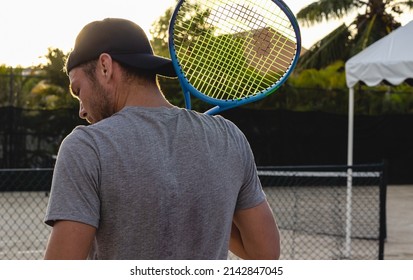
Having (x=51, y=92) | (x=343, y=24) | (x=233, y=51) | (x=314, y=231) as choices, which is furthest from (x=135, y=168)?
(x=343, y=24)

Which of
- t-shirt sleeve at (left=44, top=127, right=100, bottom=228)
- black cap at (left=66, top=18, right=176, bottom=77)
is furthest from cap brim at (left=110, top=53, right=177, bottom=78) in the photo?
t-shirt sleeve at (left=44, top=127, right=100, bottom=228)

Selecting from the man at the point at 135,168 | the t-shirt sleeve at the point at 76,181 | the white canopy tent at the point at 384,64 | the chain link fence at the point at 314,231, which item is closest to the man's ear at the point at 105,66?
the man at the point at 135,168

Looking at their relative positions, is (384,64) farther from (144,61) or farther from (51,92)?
(51,92)

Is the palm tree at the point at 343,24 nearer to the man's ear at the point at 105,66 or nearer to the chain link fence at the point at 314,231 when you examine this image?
the chain link fence at the point at 314,231

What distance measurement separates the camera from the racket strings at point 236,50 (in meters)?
2.34

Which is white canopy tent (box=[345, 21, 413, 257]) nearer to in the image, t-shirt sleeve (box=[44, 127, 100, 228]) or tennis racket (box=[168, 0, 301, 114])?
tennis racket (box=[168, 0, 301, 114])

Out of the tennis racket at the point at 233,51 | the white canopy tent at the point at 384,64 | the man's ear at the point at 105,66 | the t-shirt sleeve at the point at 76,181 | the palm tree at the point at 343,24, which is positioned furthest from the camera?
the palm tree at the point at 343,24

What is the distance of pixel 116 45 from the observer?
168 centimetres

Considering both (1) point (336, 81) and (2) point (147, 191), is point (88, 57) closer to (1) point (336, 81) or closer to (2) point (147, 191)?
(2) point (147, 191)

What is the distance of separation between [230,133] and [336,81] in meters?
22.3

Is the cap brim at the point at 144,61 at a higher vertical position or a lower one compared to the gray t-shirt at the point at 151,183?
higher

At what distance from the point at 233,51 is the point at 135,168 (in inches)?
40.1

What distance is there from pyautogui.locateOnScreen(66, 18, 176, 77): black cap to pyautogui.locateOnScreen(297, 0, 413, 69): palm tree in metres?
25.0

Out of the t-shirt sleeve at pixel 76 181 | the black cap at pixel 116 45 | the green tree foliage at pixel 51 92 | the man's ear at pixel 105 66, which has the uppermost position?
the black cap at pixel 116 45
